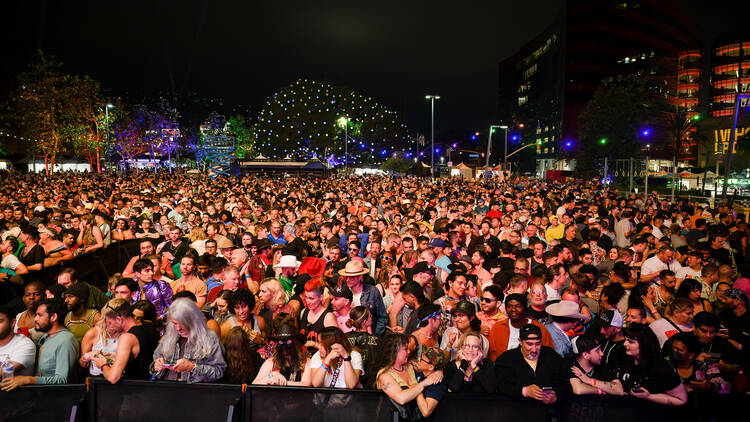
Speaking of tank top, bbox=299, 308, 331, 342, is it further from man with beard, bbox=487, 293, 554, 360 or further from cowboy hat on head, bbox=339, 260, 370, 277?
man with beard, bbox=487, 293, 554, 360


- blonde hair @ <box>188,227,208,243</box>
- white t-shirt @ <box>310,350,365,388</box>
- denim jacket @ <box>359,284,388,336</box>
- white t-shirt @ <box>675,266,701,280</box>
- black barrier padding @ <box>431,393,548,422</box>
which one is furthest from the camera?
blonde hair @ <box>188,227,208,243</box>

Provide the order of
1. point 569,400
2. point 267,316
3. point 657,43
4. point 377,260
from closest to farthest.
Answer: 1. point 569,400
2. point 267,316
3. point 377,260
4. point 657,43

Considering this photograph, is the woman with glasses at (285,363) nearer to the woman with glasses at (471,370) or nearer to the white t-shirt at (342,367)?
the white t-shirt at (342,367)

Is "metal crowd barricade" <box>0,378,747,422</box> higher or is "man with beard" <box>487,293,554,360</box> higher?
"man with beard" <box>487,293,554,360</box>

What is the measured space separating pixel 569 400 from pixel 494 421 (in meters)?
0.57

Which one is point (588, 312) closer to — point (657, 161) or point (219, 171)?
point (219, 171)

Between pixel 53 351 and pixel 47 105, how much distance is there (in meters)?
43.1

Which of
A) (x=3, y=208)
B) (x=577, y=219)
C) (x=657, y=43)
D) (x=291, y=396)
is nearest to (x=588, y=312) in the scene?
(x=291, y=396)

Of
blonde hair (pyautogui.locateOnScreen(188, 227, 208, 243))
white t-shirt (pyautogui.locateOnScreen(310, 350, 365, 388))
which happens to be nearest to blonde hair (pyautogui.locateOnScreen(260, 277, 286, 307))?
white t-shirt (pyautogui.locateOnScreen(310, 350, 365, 388))

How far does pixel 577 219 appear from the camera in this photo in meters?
11.7

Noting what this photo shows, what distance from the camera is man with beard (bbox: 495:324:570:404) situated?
3551 mm

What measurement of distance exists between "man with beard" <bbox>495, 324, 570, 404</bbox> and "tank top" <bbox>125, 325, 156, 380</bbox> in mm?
2830

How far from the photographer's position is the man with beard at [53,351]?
3973mm

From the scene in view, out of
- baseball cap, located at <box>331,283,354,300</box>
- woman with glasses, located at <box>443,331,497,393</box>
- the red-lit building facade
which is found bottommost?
woman with glasses, located at <box>443,331,497,393</box>
